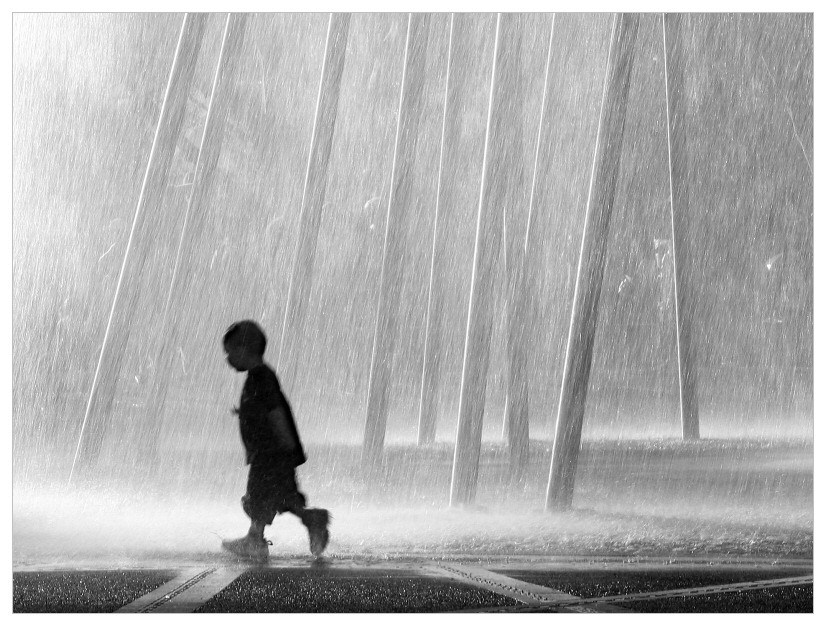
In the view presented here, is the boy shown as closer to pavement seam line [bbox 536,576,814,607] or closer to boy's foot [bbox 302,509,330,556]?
boy's foot [bbox 302,509,330,556]

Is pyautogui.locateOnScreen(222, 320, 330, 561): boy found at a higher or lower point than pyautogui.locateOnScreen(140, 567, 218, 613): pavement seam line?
higher

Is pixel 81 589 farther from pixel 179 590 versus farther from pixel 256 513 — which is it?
pixel 256 513

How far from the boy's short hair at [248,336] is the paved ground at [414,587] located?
84cm

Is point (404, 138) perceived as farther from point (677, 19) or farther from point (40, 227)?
point (677, 19)

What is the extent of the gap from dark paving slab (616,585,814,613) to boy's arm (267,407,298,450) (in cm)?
134

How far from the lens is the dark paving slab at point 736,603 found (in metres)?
3.30

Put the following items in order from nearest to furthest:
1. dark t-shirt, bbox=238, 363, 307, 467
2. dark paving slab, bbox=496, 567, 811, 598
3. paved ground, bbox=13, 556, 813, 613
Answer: dark t-shirt, bbox=238, 363, 307, 467 → paved ground, bbox=13, 556, 813, 613 → dark paving slab, bbox=496, 567, 811, 598

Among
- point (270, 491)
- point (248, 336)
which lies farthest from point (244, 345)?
point (270, 491)

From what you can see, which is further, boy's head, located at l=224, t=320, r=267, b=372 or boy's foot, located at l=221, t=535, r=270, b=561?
boy's foot, located at l=221, t=535, r=270, b=561

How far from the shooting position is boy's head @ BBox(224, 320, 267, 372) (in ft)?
10.4

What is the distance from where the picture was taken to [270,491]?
323 cm

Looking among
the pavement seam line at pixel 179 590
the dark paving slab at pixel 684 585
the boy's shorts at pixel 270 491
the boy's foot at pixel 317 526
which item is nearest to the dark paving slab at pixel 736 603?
the dark paving slab at pixel 684 585

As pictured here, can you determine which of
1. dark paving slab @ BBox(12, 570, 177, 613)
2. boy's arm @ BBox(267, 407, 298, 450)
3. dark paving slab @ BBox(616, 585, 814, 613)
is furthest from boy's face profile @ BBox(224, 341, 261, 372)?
dark paving slab @ BBox(616, 585, 814, 613)

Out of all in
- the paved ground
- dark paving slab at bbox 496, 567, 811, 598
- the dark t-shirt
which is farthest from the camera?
dark paving slab at bbox 496, 567, 811, 598
